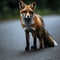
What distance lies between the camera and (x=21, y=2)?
2.08 m

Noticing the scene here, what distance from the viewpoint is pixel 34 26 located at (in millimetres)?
2166

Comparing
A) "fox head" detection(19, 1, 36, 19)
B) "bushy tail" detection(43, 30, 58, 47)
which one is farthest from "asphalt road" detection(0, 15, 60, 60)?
"fox head" detection(19, 1, 36, 19)

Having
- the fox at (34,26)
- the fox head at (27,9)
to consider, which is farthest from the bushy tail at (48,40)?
the fox head at (27,9)

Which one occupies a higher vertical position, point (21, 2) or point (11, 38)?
point (21, 2)

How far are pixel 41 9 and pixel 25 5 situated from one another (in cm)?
13

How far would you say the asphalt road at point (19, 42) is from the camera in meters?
2.07

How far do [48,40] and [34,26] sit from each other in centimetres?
12

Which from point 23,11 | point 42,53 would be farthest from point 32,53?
point 23,11

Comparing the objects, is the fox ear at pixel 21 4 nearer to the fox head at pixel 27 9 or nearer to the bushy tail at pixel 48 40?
the fox head at pixel 27 9

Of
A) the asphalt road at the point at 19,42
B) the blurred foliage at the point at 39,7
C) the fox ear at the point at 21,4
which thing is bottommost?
the asphalt road at the point at 19,42

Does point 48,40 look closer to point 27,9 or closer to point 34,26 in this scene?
point 34,26

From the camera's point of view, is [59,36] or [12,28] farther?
[12,28]

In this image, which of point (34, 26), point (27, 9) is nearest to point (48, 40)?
point (34, 26)

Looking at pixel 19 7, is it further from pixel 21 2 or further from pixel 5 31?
pixel 5 31
